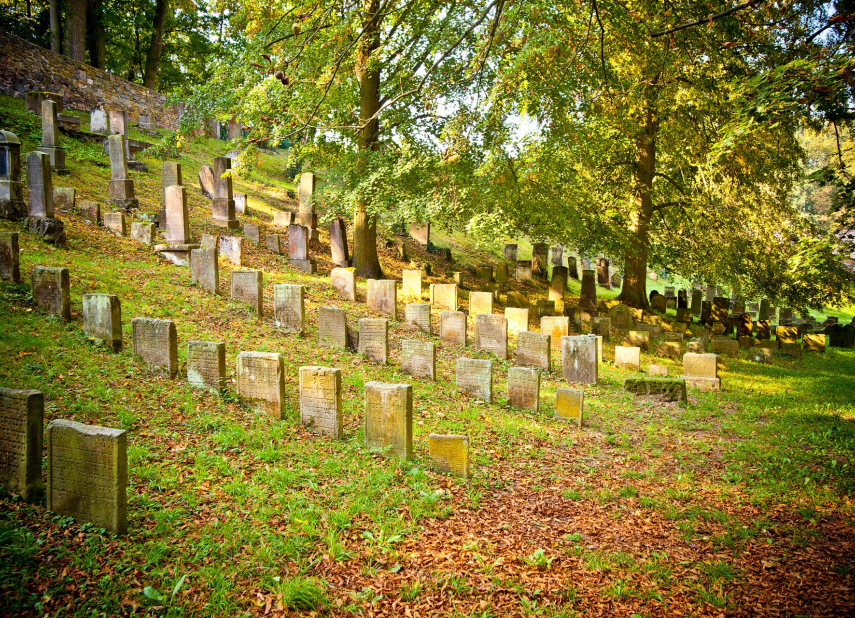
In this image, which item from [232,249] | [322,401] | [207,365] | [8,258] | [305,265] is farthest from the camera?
[305,265]

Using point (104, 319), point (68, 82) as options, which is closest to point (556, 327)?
point (104, 319)

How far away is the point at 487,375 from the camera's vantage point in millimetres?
8930

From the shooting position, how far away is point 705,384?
11.6 metres

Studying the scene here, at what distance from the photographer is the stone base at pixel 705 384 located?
1161 cm

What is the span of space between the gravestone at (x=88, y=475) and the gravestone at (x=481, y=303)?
10.5 metres

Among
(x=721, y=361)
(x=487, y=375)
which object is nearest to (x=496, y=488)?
(x=487, y=375)

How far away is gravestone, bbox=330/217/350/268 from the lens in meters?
15.7

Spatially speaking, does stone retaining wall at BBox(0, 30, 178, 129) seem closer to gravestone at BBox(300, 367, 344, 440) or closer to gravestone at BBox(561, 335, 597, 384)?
gravestone at BBox(300, 367, 344, 440)

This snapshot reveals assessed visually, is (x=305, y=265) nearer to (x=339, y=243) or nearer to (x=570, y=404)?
(x=339, y=243)

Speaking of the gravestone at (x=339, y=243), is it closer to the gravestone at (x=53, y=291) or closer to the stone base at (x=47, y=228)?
the stone base at (x=47, y=228)

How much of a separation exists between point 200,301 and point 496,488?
6.71 meters

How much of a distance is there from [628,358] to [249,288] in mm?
8054

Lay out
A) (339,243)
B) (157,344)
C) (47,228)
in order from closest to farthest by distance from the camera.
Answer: (157,344) < (47,228) < (339,243)

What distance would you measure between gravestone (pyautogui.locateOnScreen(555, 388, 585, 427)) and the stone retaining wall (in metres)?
22.8
